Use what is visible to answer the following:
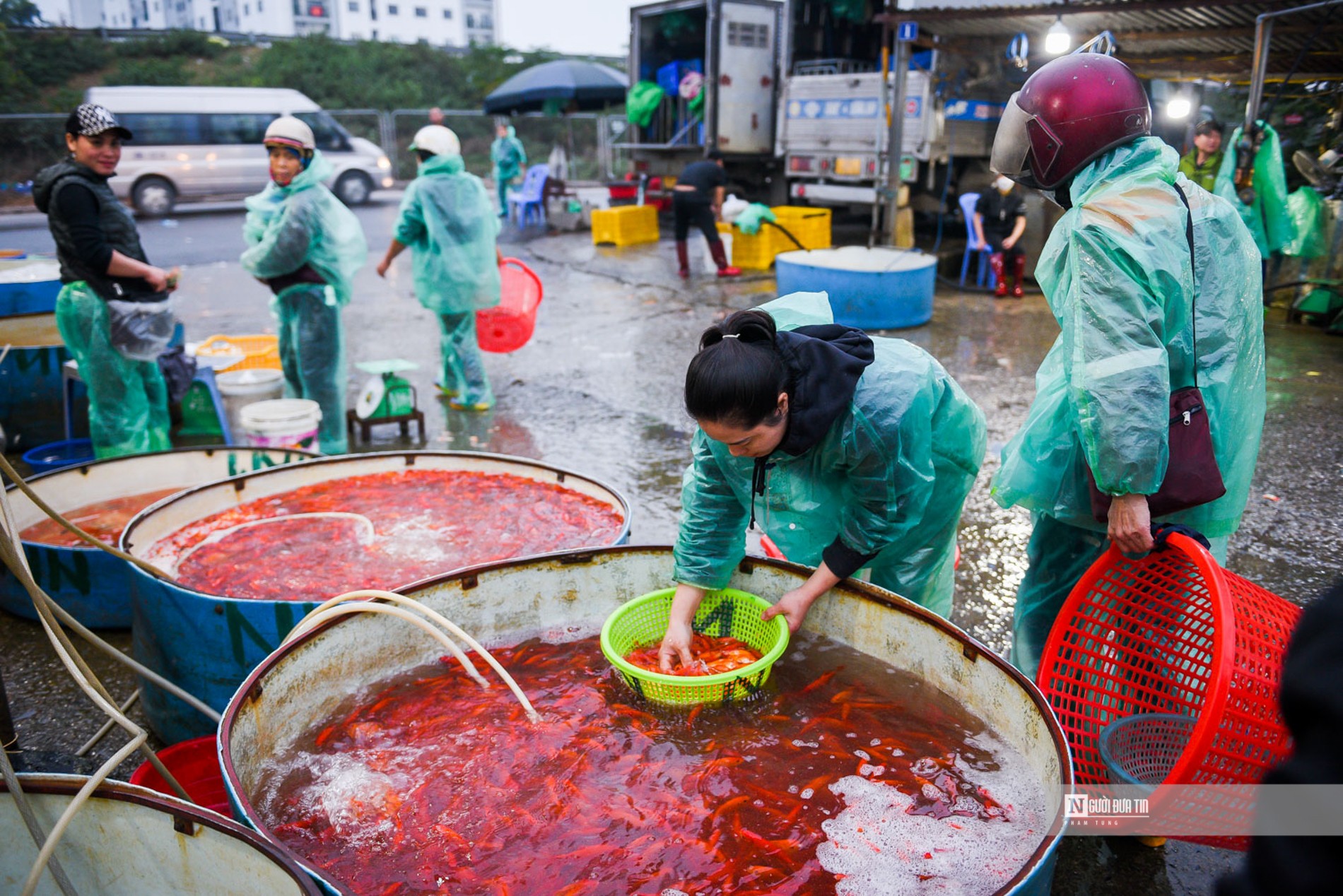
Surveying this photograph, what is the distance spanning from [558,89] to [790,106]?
972 centimetres

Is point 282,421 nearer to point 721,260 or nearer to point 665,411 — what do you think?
point 665,411

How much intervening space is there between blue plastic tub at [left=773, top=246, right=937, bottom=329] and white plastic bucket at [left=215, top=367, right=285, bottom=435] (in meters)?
5.05

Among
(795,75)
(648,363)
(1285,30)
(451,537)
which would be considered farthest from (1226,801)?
(795,75)

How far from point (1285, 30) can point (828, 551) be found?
10.00 metres

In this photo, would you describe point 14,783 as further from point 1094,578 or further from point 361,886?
point 1094,578

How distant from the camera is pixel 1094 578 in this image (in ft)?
8.57

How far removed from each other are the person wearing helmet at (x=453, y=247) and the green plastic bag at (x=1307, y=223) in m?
8.05

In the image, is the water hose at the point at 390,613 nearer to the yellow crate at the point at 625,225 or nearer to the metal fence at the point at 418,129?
the yellow crate at the point at 625,225

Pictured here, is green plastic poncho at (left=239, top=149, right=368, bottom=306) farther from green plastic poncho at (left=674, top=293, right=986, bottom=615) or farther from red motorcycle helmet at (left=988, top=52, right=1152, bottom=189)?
red motorcycle helmet at (left=988, top=52, right=1152, bottom=189)

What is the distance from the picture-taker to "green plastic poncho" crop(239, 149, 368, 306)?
5.66 meters

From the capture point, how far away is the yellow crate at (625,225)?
15.3 meters

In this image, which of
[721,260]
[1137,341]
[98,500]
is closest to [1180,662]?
[1137,341]

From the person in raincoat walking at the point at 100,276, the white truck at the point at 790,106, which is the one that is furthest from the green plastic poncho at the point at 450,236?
the white truck at the point at 790,106

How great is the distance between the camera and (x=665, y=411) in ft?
Answer: 23.2
